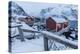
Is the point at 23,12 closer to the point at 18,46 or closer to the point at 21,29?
the point at 21,29

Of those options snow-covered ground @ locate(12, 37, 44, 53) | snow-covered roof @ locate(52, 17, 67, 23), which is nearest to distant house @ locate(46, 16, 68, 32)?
snow-covered roof @ locate(52, 17, 67, 23)

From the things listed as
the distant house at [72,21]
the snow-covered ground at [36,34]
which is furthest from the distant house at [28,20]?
the distant house at [72,21]

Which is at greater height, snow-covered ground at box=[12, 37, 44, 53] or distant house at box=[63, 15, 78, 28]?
distant house at box=[63, 15, 78, 28]

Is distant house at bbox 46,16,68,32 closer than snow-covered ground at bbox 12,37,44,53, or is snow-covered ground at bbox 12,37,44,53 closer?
snow-covered ground at bbox 12,37,44,53

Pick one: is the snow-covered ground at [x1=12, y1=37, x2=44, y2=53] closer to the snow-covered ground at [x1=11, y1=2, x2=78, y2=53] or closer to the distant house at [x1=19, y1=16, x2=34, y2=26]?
the snow-covered ground at [x1=11, y1=2, x2=78, y2=53]

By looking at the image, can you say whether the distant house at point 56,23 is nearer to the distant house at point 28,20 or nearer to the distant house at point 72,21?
the distant house at point 72,21

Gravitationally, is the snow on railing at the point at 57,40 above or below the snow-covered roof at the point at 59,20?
below

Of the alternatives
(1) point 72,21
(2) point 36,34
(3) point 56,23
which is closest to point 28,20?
(2) point 36,34

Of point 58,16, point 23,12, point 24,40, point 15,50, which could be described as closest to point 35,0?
point 23,12
